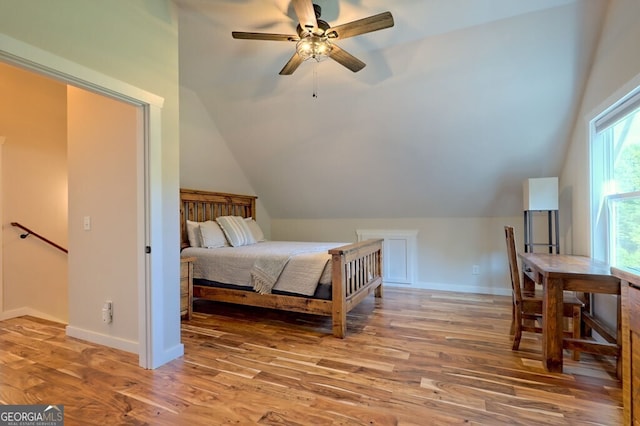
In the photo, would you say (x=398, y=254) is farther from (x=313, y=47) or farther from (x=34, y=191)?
(x=34, y=191)

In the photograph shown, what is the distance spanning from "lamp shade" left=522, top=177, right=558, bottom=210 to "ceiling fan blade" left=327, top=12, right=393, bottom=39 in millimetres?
2301

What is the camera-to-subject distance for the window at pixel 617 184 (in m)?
2.21

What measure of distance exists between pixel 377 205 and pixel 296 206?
4.32 ft

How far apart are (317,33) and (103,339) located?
282 centimetres

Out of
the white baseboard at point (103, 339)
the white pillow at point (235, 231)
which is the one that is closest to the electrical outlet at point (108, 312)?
the white baseboard at point (103, 339)

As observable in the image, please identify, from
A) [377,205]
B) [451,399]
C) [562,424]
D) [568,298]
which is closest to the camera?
[562,424]

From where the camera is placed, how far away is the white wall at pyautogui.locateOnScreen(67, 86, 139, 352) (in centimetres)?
236

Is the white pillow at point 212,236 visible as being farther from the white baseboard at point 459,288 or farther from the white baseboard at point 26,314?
the white baseboard at point 459,288

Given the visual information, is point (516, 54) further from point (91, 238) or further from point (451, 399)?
point (91, 238)

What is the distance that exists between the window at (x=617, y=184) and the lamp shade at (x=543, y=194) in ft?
1.40

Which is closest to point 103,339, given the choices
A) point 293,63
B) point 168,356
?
point 168,356

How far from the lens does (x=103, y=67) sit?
74.0 inches

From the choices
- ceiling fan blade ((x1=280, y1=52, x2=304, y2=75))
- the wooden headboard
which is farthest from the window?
the wooden headboard

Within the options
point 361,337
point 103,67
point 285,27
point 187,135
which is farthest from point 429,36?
point 187,135
